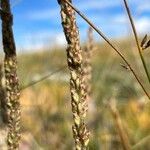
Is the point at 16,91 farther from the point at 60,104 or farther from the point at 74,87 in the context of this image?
the point at 60,104

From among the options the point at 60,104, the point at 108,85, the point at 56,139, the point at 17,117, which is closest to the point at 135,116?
the point at 56,139

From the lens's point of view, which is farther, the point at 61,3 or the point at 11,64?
the point at 11,64

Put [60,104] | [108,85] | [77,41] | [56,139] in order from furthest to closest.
Answer: [108,85] → [60,104] → [56,139] → [77,41]

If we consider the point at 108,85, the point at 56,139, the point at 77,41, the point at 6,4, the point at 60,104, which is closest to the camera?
the point at 77,41

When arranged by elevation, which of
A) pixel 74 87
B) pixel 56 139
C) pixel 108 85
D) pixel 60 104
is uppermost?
pixel 108 85
